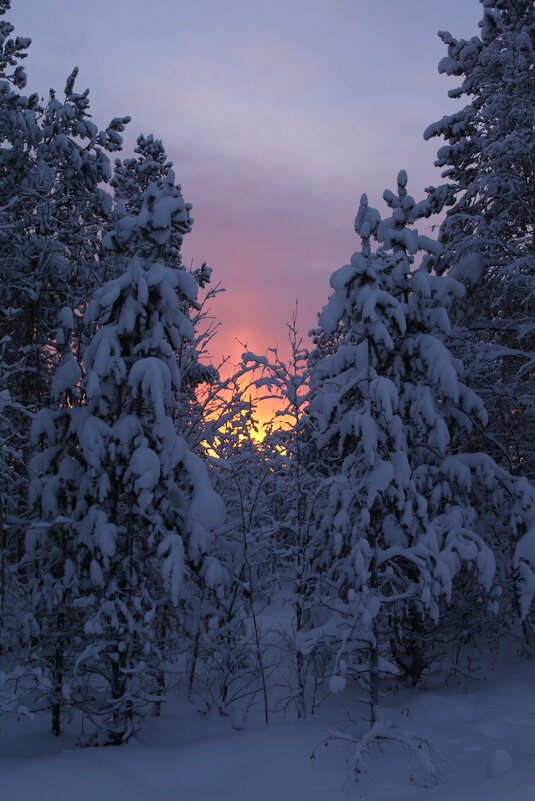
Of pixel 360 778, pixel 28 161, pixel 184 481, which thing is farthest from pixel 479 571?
pixel 28 161

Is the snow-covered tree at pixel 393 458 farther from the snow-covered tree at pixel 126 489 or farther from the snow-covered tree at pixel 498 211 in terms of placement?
the snow-covered tree at pixel 126 489

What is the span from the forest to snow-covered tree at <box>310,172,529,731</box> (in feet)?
0.14

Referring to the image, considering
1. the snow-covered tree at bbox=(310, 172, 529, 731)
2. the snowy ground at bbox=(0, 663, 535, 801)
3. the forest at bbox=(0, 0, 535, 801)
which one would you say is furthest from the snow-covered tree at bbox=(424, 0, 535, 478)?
the snowy ground at bbox=(0, 663, 535, 801)

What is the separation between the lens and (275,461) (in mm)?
11555

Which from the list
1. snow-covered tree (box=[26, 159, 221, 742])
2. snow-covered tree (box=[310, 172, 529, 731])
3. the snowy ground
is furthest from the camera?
snow-covered tree (box=[26, 159, 221, 742])

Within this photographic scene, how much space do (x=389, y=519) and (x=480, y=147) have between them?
8376 mm

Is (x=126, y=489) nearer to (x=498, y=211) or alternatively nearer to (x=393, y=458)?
(x=393, y=458)

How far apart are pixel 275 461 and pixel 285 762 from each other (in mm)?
4374

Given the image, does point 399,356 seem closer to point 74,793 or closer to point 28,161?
point 74,793

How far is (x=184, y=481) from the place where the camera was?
10.7 meters

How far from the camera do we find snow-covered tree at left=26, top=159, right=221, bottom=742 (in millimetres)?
9922

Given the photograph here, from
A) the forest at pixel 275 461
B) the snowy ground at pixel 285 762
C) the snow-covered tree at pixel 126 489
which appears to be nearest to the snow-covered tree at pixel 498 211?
the forest at pixel 275 461

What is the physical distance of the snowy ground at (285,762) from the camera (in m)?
8.00

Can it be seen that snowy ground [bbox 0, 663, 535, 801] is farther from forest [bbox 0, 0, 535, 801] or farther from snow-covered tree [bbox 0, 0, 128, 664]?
snow-covered tree [bbox 0, 0, 128, 664]
